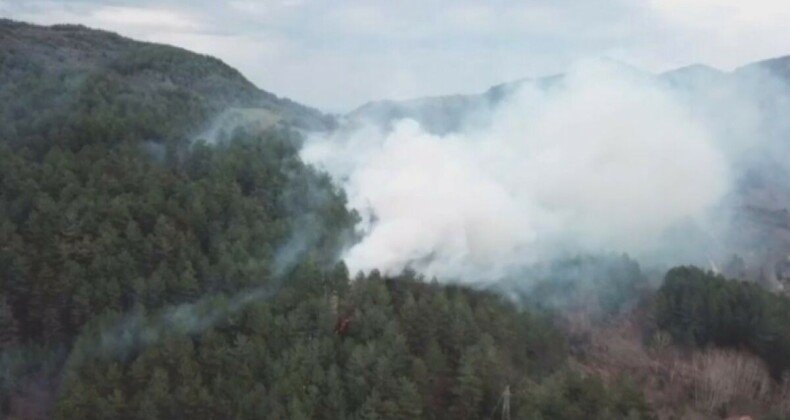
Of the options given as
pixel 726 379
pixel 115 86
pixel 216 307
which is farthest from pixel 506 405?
pixel 115 86

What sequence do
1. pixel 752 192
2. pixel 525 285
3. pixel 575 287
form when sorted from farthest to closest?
pixel 752 192, pixel 575 287, pixel 525 285

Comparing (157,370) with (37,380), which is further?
(37,380)

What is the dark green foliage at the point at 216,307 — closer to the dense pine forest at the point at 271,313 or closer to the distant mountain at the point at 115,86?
the dense pine forest at the point at 271,313

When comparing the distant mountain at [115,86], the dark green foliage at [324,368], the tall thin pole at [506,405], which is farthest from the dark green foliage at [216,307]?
the distant mountain at [115,86]

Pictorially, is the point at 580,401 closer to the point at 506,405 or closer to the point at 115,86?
the point at 506,405

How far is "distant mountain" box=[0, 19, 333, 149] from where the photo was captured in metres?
52.3

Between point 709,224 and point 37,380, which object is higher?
point 709,224

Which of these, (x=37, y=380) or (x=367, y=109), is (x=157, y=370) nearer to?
(x=37, y=380)

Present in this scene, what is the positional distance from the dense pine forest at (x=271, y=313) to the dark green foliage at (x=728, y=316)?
A: 11cm

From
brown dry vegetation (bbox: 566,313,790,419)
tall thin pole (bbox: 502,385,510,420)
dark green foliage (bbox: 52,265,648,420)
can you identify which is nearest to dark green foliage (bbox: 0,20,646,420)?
dark green foliage (bbox: 52,265,648,420)

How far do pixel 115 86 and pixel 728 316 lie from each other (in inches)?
1708

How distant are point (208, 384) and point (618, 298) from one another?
26.6m

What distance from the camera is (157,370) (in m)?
30.0

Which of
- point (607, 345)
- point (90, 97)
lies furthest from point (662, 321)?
point (90, 97)
